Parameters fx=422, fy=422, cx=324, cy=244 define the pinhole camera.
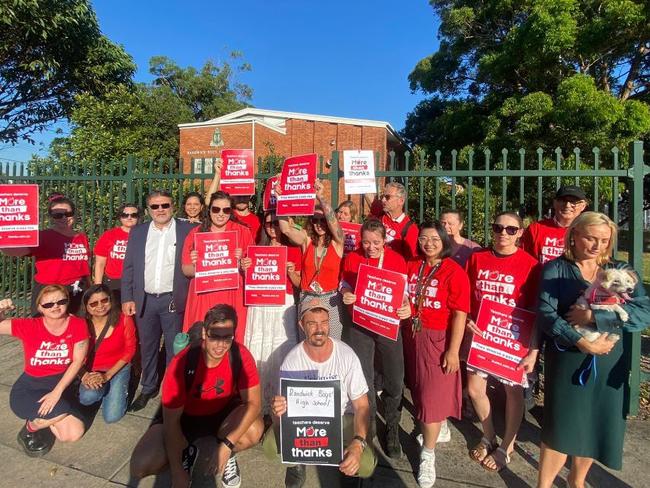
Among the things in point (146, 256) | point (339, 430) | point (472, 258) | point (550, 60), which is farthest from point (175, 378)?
point (550, 60)

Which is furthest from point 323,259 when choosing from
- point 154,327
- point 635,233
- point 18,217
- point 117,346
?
point 18,217

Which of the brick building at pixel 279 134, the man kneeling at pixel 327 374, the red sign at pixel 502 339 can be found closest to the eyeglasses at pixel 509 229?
the red sign at pixel 502 339

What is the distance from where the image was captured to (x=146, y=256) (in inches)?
151

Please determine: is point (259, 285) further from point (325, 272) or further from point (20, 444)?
point (20, 444)

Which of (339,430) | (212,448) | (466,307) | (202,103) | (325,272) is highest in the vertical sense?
(202,103)

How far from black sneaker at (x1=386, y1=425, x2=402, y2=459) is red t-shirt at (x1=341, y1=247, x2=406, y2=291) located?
3.73ft

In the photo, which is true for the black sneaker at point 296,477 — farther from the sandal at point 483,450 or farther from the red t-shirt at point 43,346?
the red t-shirt at point 43,346

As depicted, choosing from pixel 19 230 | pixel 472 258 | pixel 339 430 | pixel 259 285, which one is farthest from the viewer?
pixel 19 230

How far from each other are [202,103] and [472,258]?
37.4 m

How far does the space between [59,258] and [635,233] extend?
5.59m

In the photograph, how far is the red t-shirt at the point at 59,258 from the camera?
14.0 ft

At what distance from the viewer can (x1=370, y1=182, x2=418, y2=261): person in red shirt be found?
12.0 ft

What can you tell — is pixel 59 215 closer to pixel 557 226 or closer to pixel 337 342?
pixel 337 342

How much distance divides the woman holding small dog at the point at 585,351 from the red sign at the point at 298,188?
188 cm
